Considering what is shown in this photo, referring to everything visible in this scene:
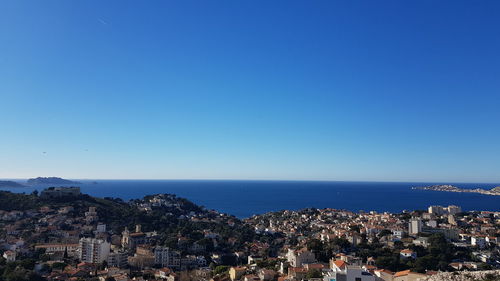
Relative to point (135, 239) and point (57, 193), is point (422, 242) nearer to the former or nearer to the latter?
point (135, 239)

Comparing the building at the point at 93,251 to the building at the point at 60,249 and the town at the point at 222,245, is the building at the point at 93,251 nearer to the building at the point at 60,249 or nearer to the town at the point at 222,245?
the town at the point at 222,245

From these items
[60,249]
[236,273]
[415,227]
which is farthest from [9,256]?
[415,227]

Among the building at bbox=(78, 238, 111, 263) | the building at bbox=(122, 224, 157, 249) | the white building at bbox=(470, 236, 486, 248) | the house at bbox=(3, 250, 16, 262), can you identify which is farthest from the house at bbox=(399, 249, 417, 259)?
the house at bbox=(3, 250, 16, 262)

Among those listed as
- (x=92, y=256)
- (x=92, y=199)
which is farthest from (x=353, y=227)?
(x=92, y=199)

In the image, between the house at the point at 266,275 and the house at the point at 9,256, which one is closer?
the house at the point at 266,275

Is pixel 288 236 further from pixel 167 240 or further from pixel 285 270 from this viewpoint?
pixel 285 270

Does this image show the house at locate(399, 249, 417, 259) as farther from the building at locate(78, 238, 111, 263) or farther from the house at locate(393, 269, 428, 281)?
the building at locate(78, 238, 111, 263)

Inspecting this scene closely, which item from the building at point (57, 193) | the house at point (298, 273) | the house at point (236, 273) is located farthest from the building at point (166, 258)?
the building at point (57, 193)
